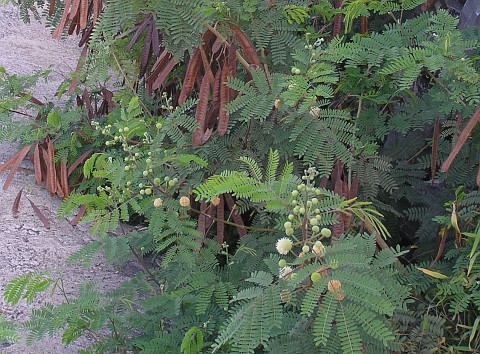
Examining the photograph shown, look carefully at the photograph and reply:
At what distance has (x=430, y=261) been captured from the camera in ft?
6.95

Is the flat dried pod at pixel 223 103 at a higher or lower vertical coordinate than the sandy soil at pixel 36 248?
higher

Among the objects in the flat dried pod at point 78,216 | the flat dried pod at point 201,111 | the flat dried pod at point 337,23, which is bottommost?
the flat dried pod at point 78,216

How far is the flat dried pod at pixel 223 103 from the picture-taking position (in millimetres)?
2104

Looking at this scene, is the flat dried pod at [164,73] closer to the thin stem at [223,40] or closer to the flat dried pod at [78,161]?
the thin stem at [223,40]

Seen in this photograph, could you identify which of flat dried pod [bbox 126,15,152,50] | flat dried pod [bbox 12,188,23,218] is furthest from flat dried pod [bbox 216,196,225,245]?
flat dried pod [bbox 12,188,23,218]

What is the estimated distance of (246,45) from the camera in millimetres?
2078

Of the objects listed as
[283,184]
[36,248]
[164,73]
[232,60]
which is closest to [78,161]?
[36,248]

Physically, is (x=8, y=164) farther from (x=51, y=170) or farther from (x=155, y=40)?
(x=155, y=40)

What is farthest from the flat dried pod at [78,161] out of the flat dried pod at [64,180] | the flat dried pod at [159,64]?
the flat dried pod at [159,64]

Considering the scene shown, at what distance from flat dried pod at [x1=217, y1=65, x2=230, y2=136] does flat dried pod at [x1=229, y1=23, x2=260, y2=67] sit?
9 cm

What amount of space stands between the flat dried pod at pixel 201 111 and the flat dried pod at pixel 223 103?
0.05m

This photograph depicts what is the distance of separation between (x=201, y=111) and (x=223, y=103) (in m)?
0.08

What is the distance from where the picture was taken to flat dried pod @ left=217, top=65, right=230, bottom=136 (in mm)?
2104

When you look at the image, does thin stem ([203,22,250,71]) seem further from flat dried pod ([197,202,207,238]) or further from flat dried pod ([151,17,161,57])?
flat dried pod ([197,202,207,238])
